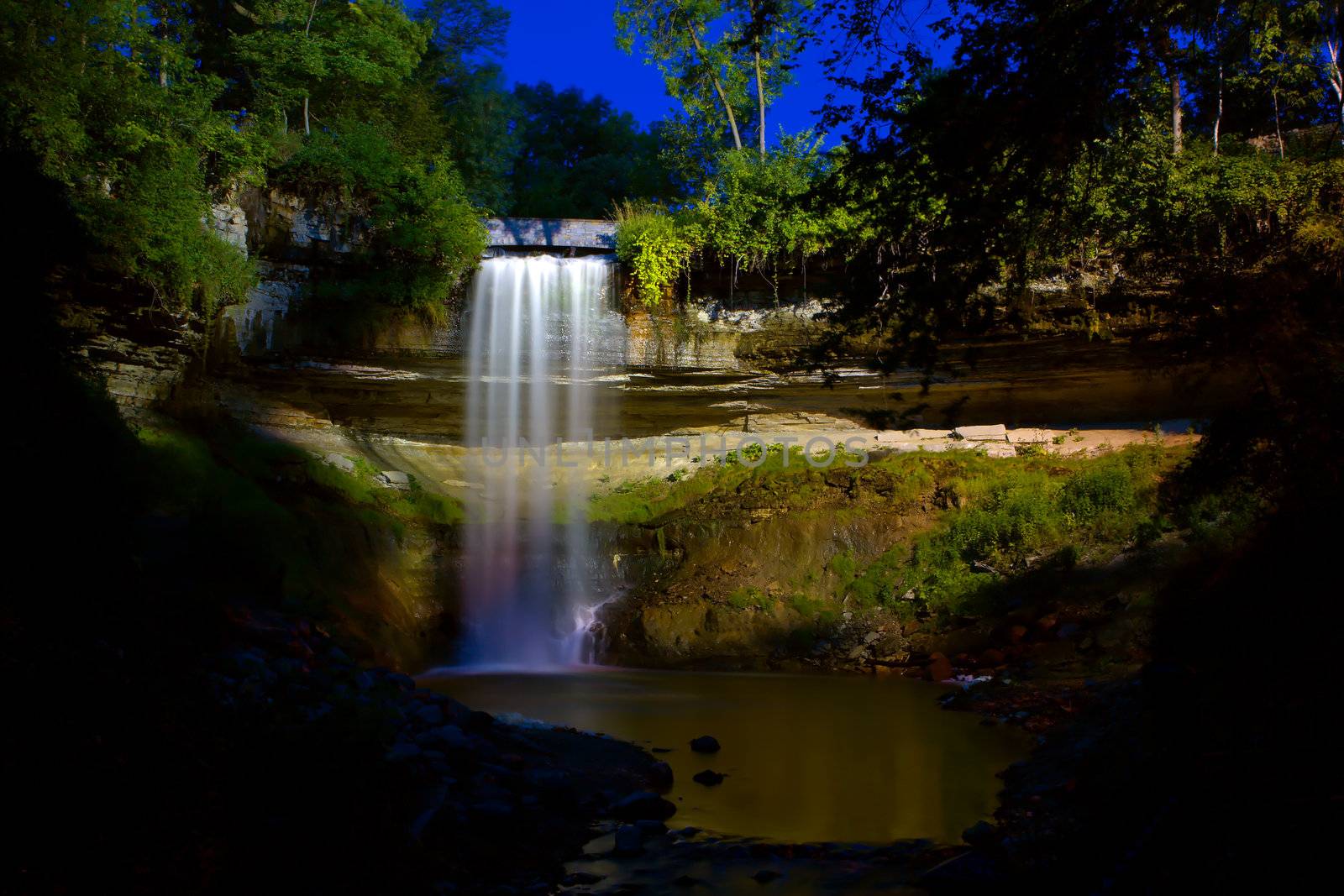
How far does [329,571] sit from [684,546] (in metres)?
6.62

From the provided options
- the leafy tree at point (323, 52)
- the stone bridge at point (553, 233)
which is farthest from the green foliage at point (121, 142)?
the stone bridge at point (553, 233)

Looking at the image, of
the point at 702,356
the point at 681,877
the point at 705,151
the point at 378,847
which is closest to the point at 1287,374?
the point at 681,877

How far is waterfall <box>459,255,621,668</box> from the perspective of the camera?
1692 cm

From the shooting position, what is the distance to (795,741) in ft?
31.4

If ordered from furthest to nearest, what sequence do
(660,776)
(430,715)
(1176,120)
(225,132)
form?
(1176,120), (225,132), (660,776), (430,715)

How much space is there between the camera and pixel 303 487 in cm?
1700

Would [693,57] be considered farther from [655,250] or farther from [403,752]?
[403,752]

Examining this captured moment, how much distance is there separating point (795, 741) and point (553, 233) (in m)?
17.9

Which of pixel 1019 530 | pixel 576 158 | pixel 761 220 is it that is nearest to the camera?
pixel 1019 530

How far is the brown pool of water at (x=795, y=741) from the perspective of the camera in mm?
6863

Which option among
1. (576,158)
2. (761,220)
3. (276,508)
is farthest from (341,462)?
(576,158)

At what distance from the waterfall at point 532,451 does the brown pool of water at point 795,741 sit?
243 cm

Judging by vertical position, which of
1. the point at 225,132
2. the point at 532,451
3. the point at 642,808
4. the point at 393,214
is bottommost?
the point at 642,808

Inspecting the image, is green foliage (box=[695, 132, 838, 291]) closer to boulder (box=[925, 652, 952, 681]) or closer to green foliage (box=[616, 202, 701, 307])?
green foliage (box=[616, 202, 701, 307])
